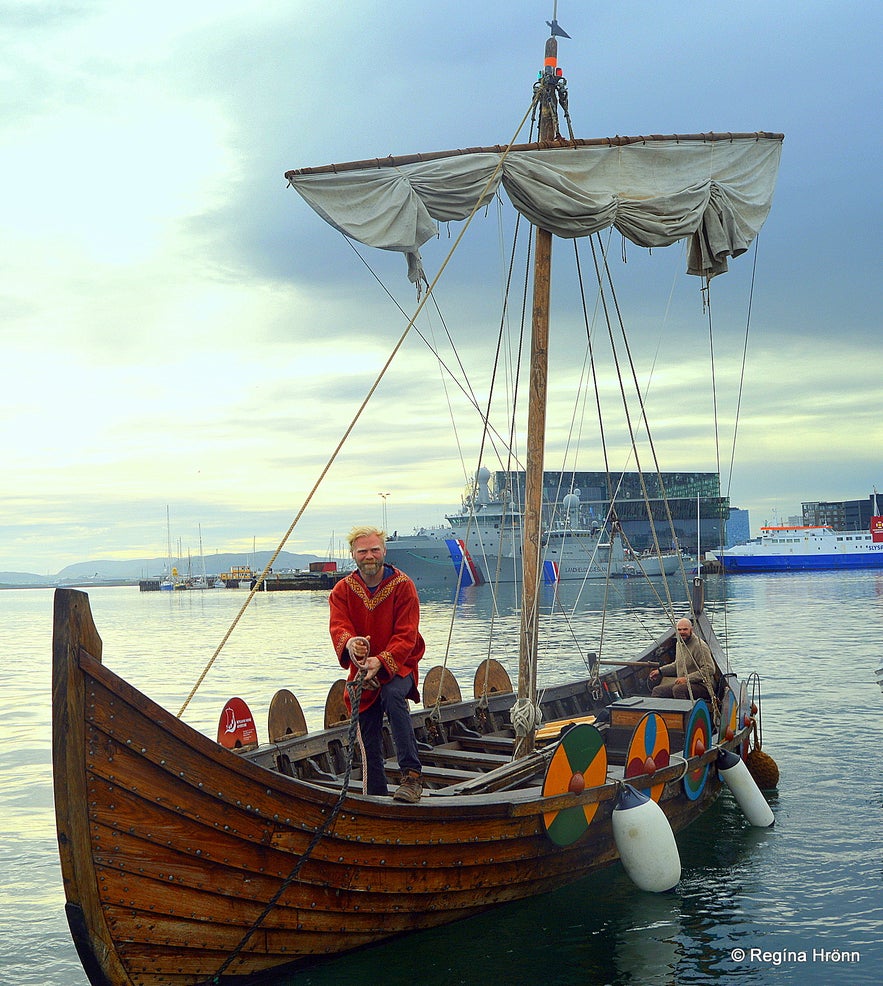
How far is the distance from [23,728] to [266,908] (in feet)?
49.5

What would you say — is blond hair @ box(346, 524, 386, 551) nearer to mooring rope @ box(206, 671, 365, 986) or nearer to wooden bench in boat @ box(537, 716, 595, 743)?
mooring rope @ box(206, 671, 365, 986)

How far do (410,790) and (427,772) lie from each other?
200 cm

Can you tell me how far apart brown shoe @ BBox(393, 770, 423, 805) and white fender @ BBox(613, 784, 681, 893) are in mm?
2166

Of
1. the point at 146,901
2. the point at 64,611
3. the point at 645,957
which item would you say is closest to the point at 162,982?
the point at 146,901

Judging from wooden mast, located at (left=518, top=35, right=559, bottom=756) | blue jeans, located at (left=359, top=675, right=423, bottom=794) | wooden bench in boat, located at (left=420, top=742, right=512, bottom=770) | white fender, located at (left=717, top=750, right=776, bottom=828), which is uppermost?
wooden mast, located at (left=518, top=35, right=559, bottom=756)

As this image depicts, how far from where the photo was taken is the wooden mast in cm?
871

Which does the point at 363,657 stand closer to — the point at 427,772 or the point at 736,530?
the point at 427,772

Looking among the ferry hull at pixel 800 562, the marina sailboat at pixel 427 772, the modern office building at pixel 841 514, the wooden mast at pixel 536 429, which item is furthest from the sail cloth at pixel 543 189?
the modern office building at pixel 841 514

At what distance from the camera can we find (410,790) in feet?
20.6

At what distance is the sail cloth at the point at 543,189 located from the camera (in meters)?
9.55

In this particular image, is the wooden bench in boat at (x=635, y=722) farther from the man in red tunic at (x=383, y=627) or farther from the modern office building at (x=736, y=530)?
the modern office building at (x=736, y=530)

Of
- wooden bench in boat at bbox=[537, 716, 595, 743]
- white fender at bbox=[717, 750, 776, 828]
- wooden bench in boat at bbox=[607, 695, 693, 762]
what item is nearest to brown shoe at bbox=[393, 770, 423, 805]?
wooden bench in boat at bbox=[607, 695, 693, 762]

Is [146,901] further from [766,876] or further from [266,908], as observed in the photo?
[766,876]

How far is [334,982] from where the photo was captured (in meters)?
6.09
